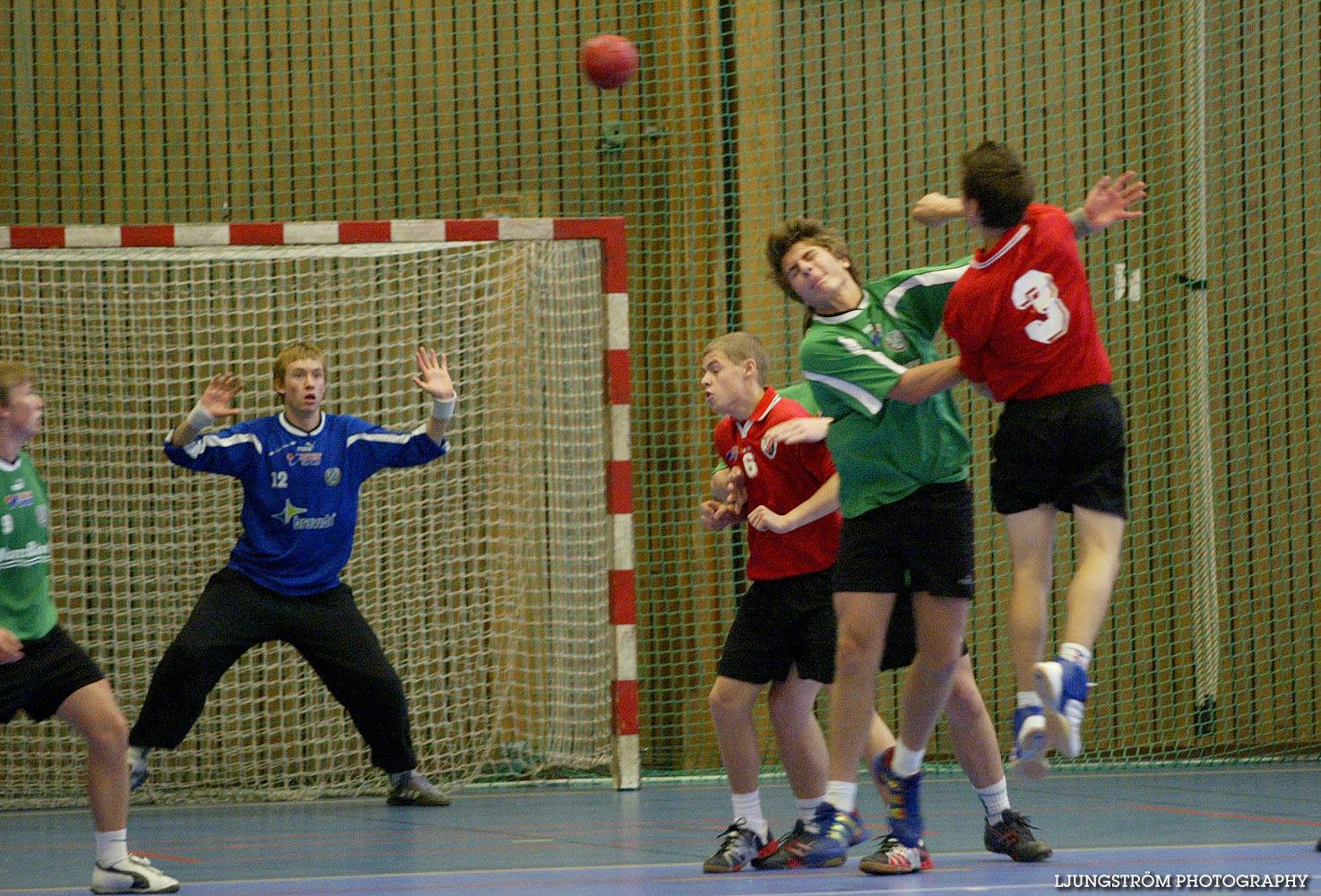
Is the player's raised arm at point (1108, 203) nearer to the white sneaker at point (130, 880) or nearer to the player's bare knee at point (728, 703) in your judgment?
the player's bare knee at point (728, 703)

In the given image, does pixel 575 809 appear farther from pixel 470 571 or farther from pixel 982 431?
pixel 982 431

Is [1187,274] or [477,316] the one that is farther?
[1187,274]

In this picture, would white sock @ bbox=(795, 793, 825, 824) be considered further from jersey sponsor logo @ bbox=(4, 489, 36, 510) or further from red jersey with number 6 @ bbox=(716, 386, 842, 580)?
jersey sponsor logo @ bbox=(4, 489, 36, 510)

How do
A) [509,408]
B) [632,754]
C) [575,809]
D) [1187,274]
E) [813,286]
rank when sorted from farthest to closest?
[1187,274] → [509,408] → [632,754] → [575,809] → [813,286]

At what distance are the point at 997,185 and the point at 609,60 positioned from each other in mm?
3072

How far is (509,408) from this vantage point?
7258mm

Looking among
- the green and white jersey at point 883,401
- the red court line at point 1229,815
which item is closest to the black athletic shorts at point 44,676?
the green and white jersey at point 883,401

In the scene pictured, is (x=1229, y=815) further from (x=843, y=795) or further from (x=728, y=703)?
(x=728, y=703)

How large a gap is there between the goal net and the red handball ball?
686 millimetres

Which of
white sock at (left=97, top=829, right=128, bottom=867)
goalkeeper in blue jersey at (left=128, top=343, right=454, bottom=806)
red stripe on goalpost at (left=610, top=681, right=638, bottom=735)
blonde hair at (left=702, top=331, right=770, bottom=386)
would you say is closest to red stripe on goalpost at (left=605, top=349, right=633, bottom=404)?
goalkeeper in blue jersey at (left=128, top=343, right=454, bottom=806)

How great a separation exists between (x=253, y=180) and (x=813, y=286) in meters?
4.51

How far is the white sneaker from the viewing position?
4191mm

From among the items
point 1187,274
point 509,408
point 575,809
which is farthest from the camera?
point 1187,274

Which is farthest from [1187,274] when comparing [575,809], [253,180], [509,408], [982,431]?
[253,180]
